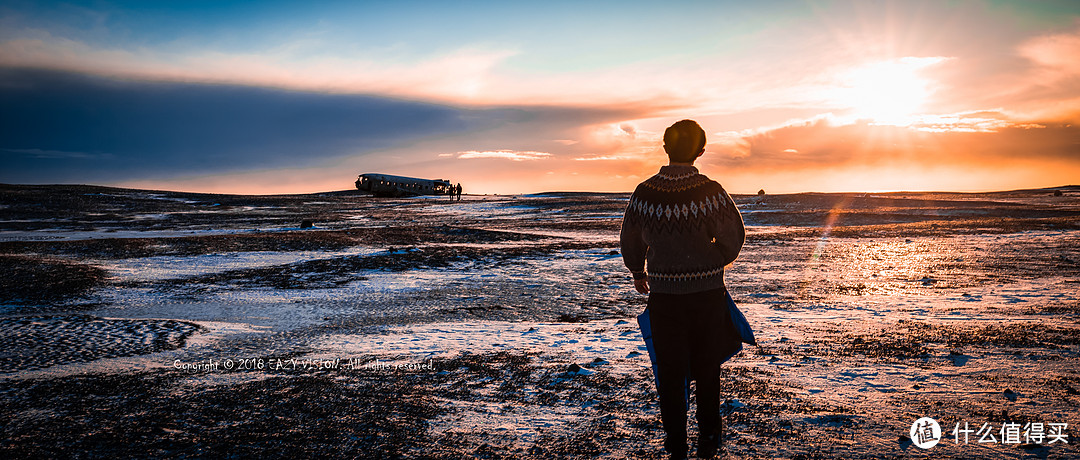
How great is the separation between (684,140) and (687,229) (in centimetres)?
62

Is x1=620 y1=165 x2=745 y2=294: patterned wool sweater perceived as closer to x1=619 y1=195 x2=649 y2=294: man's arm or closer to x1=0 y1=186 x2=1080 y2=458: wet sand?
x1=619 y1=195 x2=649 y2=294: man's arm

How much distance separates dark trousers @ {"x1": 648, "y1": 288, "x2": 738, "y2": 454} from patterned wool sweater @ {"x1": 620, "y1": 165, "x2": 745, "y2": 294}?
0.10m

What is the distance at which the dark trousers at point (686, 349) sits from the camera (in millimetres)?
3828

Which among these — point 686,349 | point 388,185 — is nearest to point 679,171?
point 686,349

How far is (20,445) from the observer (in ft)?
14.4

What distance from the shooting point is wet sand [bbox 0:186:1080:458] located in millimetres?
4453

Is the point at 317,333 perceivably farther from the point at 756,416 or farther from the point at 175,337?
the point at 756,416

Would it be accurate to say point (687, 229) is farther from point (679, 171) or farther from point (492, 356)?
point (492, 356)

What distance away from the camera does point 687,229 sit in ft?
12.4

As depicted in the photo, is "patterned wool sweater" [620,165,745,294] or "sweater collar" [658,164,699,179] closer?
"patterned wool sweater" [620,165,745,294]

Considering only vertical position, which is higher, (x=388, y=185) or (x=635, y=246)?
(x=388, y=185)

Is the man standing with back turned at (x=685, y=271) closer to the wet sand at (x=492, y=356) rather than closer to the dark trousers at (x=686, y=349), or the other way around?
the dark trousers at (x=686, y=349)

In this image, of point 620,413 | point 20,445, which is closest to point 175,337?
point 20,445

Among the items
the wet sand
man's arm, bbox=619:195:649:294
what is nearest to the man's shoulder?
man's arm, bbox=619:195:649:294
